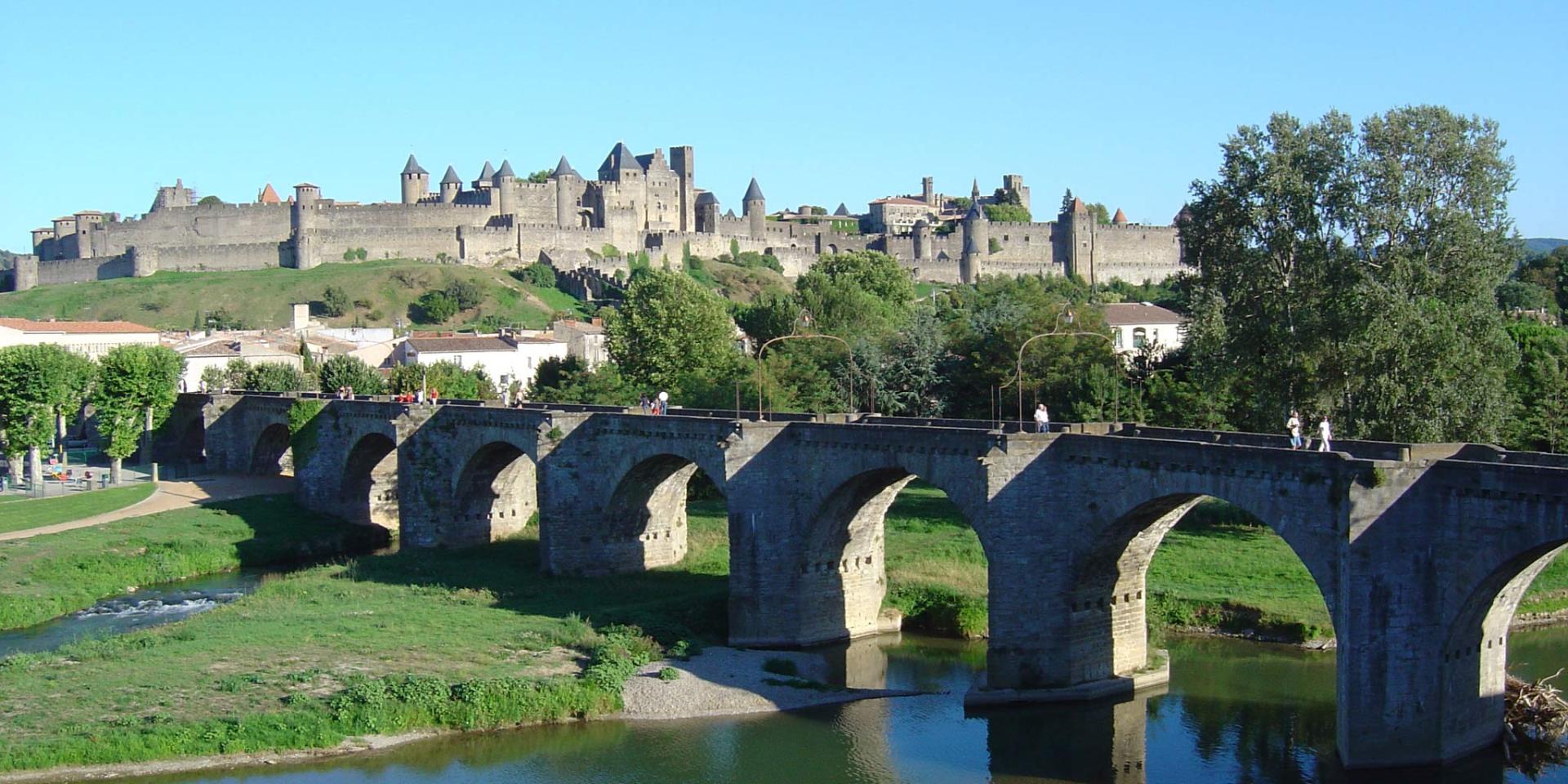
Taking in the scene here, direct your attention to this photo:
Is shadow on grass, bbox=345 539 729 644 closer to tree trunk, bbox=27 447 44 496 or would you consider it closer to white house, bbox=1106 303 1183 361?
tree trunk, bbox=27 447 44 496

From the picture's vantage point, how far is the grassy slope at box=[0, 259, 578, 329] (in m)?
110

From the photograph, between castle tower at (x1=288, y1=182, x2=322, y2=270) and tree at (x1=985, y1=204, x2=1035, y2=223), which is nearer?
castle tower at (x1=288, y1=182, x2=322, y2=270)

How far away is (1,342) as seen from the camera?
73.5m

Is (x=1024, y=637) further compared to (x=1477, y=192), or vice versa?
(x=1477, y=192)

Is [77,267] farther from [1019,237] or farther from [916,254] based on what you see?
[1019,237]

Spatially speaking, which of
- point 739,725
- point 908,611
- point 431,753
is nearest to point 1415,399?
point 908,611

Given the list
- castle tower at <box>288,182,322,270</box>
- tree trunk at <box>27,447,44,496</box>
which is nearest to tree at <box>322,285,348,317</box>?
castle tower at <box>288,182,322,270</box>

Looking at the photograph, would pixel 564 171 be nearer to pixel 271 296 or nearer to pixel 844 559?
pixel 271 296

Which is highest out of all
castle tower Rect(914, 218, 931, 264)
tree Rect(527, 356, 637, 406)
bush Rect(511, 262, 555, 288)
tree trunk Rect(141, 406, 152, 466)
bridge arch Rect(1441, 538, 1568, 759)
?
castle tower Rect(914, 218, 931, 264)

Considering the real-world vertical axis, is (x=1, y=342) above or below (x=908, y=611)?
above

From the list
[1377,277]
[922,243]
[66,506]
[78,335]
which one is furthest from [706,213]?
[1377,277]

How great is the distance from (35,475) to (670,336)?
24.9m

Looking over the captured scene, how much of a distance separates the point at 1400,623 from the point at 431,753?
15.2 meters

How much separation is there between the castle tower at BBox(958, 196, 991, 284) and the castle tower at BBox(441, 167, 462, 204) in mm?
46481
